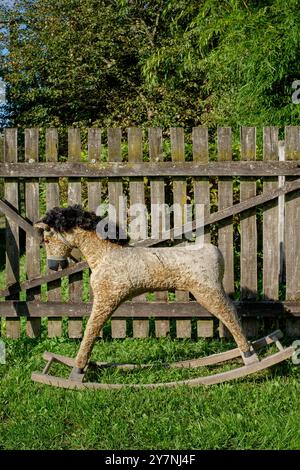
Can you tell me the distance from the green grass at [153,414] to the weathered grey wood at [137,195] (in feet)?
2.17

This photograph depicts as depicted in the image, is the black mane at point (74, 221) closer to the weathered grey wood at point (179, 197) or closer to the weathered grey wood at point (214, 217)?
the weathered grey wood at point (214, 217)

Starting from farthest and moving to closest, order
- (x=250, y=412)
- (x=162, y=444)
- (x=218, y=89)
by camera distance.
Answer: (x=218, y=89) < (x=250, y=412) < (x=162, y=444)

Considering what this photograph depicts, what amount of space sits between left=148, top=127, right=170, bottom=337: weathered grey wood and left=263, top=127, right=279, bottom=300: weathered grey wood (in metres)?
0.82

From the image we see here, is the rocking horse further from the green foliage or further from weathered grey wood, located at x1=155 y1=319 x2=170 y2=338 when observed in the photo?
the green foliage

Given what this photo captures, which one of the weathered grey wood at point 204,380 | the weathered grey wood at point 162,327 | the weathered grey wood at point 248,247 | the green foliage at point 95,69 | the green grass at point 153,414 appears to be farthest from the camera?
the green foliage at point 95,69

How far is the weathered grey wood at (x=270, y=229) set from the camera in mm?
4379

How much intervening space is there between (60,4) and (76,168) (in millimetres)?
12680

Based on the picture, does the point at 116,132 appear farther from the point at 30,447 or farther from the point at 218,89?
the point at 218,89

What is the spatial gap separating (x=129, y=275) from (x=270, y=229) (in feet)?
4.78

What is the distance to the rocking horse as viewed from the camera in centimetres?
360

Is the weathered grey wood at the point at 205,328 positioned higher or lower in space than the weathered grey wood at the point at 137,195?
lower

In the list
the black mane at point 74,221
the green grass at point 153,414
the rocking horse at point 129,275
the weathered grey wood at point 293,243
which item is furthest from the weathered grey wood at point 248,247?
the black mane at point 74,221

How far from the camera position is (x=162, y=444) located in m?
2.94

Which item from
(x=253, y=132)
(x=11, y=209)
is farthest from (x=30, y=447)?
(x=253, y=132)
